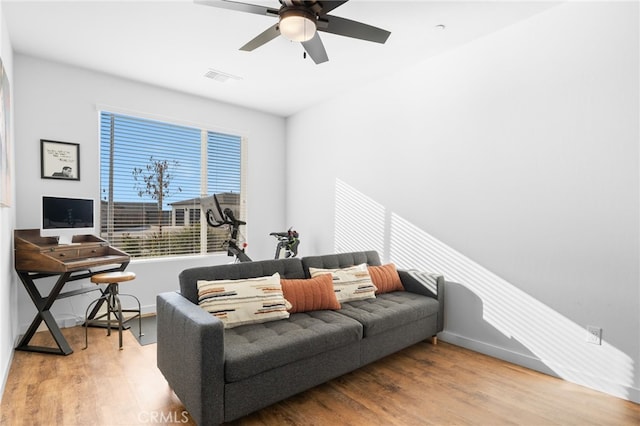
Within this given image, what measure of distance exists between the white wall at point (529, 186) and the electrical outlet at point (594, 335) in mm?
32

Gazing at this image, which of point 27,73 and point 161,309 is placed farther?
point 27,73

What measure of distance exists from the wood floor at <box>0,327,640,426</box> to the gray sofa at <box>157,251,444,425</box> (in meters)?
0.15

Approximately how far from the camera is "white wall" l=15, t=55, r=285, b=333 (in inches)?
131

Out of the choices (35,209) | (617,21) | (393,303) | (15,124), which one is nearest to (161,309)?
(393,303)

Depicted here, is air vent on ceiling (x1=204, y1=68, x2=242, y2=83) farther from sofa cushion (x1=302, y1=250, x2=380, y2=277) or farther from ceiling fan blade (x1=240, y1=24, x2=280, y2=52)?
sofa cushion (x1=302, y1=250, x2=380, y2=277)

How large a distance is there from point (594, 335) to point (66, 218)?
4.60 m

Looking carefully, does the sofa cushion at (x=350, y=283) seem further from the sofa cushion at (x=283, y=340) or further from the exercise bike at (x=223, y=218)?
the exercise bike at (x=223, y=218)

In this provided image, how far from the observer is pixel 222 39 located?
3.02m

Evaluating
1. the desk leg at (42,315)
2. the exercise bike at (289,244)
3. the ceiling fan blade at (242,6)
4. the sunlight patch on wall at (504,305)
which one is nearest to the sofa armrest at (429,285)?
the sunlight patch on wall at (504,305)

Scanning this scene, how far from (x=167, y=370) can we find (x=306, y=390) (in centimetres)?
92

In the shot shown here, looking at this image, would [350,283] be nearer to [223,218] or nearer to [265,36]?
[223,218]

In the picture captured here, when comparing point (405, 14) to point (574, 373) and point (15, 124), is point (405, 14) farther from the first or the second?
point (15, 124)

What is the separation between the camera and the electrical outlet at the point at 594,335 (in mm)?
2365

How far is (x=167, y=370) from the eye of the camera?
7.16ft
